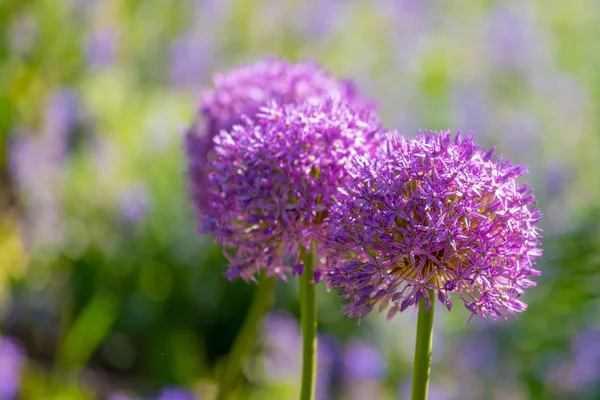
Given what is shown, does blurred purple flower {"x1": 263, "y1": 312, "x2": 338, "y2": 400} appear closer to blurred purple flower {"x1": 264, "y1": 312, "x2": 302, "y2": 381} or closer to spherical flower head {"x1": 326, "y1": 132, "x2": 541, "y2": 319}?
blurred purple flower {"x1": 264, "y1": 312, "x2": 302, "y2": 381}

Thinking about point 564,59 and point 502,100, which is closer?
point 502,100

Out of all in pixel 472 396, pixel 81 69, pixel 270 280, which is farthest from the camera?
pixel 81 69

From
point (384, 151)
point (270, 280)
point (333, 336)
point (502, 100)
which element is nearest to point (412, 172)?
point (384, 151)

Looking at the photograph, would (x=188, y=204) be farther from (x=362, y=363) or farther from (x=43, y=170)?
(x=362, y=363)

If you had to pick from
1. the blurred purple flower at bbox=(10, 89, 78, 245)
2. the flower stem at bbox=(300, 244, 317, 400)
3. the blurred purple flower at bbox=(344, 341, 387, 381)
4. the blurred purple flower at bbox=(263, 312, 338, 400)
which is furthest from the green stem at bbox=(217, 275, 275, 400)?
the blurred purple flower at bbox=(10, 89, 78, 245)

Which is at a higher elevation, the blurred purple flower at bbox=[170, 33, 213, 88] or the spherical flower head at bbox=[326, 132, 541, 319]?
the blurred purple flower at bbox=[170, 33, 213, 88]

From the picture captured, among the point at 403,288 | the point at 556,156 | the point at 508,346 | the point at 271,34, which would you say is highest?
the point at 271,34

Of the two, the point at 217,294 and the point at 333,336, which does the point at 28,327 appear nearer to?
the point at 217,294
